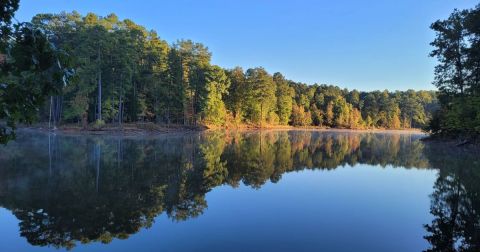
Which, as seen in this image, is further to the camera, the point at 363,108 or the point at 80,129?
the point at 363,108

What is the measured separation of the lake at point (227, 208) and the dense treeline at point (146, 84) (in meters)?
15.4

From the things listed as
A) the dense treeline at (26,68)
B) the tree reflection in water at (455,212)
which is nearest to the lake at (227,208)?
the tree reflection in water at (455,212)

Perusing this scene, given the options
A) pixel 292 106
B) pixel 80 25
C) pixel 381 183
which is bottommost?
pixel 381 183

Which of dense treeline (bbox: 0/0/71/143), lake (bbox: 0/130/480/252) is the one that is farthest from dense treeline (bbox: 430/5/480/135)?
dense treeline (bbox: 0/0/71/143)

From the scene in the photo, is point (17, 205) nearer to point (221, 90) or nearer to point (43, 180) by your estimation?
point (43, 180)

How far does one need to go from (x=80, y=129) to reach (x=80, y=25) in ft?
51.3

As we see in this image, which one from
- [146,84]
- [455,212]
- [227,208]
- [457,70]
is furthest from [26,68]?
A: [146,84]

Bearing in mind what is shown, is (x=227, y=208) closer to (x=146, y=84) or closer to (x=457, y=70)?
(x=457, y=70)

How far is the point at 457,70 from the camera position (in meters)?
34.2

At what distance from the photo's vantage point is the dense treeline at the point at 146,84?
1710 inches

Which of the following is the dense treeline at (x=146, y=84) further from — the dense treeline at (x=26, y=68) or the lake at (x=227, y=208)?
the dense treeline at (x=26, y=68)

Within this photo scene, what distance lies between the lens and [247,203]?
34.0 ft

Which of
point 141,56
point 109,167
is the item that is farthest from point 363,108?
point 109,167

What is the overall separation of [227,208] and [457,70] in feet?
110
